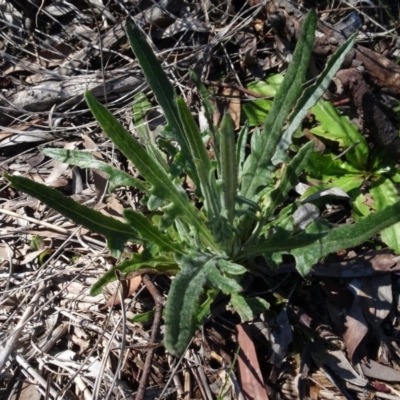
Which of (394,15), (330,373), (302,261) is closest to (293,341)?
(330,373)

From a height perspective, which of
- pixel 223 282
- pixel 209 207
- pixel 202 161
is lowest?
pixel 223 282

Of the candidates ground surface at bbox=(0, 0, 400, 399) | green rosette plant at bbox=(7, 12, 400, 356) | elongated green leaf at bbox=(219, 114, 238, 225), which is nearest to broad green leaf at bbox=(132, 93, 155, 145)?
ground surface at bbox=(0, 0, 400, 399)

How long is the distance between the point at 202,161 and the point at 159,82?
30 centimetres

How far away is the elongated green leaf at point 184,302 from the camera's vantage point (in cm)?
133

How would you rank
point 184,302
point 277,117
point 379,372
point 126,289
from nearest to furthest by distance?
point 184,302, point 277,117, point 379,372, point 126,289

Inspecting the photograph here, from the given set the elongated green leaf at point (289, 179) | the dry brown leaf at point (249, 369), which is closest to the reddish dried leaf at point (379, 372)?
the dry brown leaf at point (249, 369)

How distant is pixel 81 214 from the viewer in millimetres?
1561

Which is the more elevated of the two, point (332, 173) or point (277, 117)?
point (277, 117)

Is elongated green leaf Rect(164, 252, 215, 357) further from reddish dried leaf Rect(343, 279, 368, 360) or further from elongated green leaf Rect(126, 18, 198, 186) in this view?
reddish dried leaf Rect(343, 279, 368, 360)

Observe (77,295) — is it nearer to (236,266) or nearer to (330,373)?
(236,266)

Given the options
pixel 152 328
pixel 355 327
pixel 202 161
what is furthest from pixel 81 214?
pixel 355 327

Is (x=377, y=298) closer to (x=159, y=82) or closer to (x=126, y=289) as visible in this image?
(x=126, y=289)

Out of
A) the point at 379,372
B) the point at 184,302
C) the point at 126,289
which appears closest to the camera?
the point at 184,302

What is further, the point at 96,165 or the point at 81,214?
the point at 96,165
